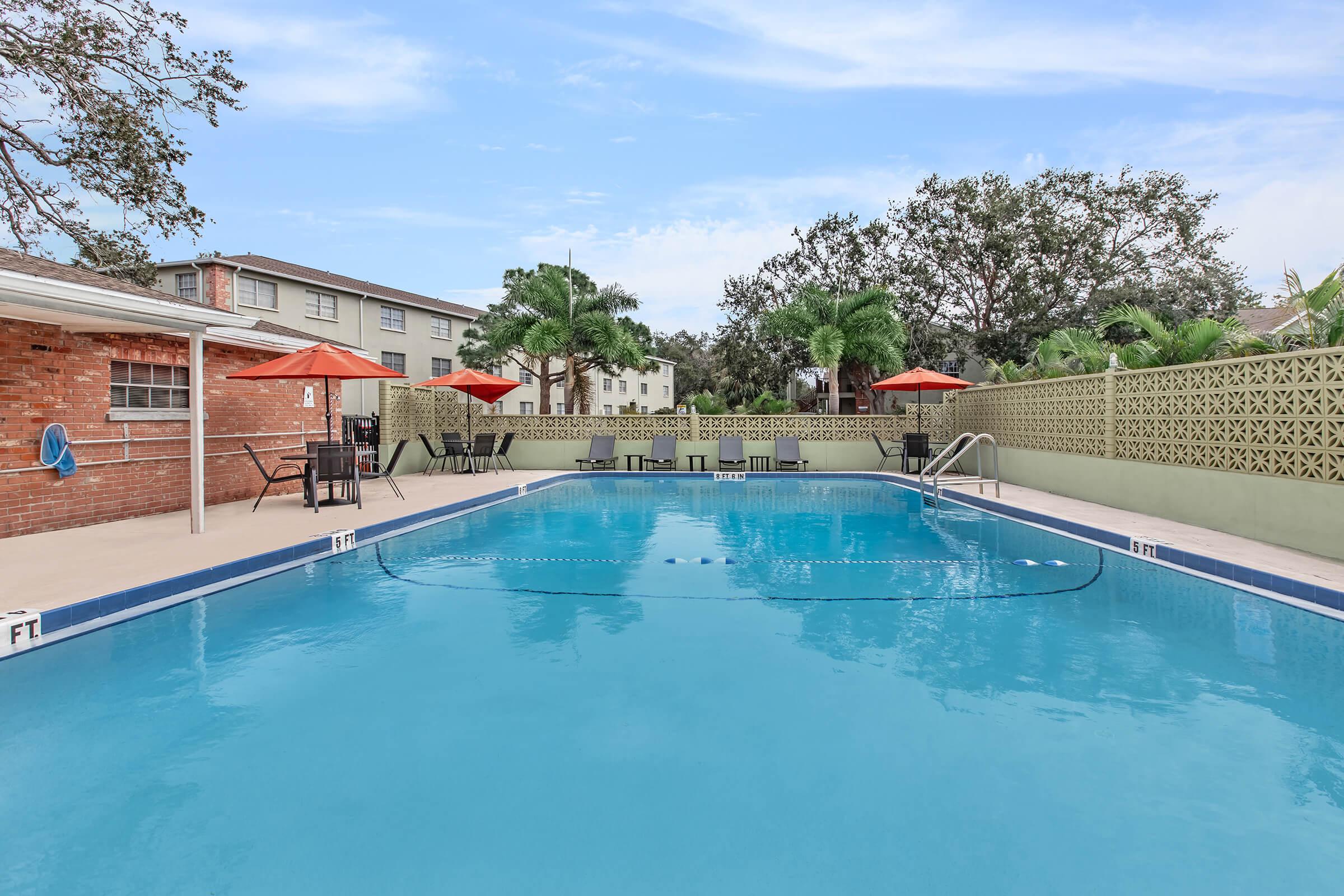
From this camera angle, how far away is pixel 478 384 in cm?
1479

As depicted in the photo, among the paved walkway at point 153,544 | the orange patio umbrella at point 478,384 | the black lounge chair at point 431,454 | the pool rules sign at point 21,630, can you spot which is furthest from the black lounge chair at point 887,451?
the pool rules sign at point 21,630

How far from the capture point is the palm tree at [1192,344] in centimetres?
886

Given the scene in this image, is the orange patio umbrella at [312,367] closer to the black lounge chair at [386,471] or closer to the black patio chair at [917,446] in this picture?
the black lounge chair at [386,471]

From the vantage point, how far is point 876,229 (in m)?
29.6

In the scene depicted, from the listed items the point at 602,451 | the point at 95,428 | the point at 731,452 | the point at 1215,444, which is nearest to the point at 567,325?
the point at 602,451

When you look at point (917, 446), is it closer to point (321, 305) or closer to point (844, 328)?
point (844, 328)

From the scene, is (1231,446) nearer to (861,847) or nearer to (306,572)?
(861,847)

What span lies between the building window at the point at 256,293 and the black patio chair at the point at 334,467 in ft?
56.6

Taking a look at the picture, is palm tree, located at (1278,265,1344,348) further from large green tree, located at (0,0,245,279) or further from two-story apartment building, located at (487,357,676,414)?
two-story apartment building, located at (487,357,676,414)

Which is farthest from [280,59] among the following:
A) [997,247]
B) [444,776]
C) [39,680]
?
[997,247]

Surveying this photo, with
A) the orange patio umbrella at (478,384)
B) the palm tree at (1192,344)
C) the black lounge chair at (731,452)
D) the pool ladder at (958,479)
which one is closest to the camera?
the palm tree at (1192,344)

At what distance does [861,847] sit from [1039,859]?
1.81 feet

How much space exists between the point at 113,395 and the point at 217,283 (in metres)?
17.1

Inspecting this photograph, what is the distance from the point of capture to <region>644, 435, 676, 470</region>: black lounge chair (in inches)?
682
